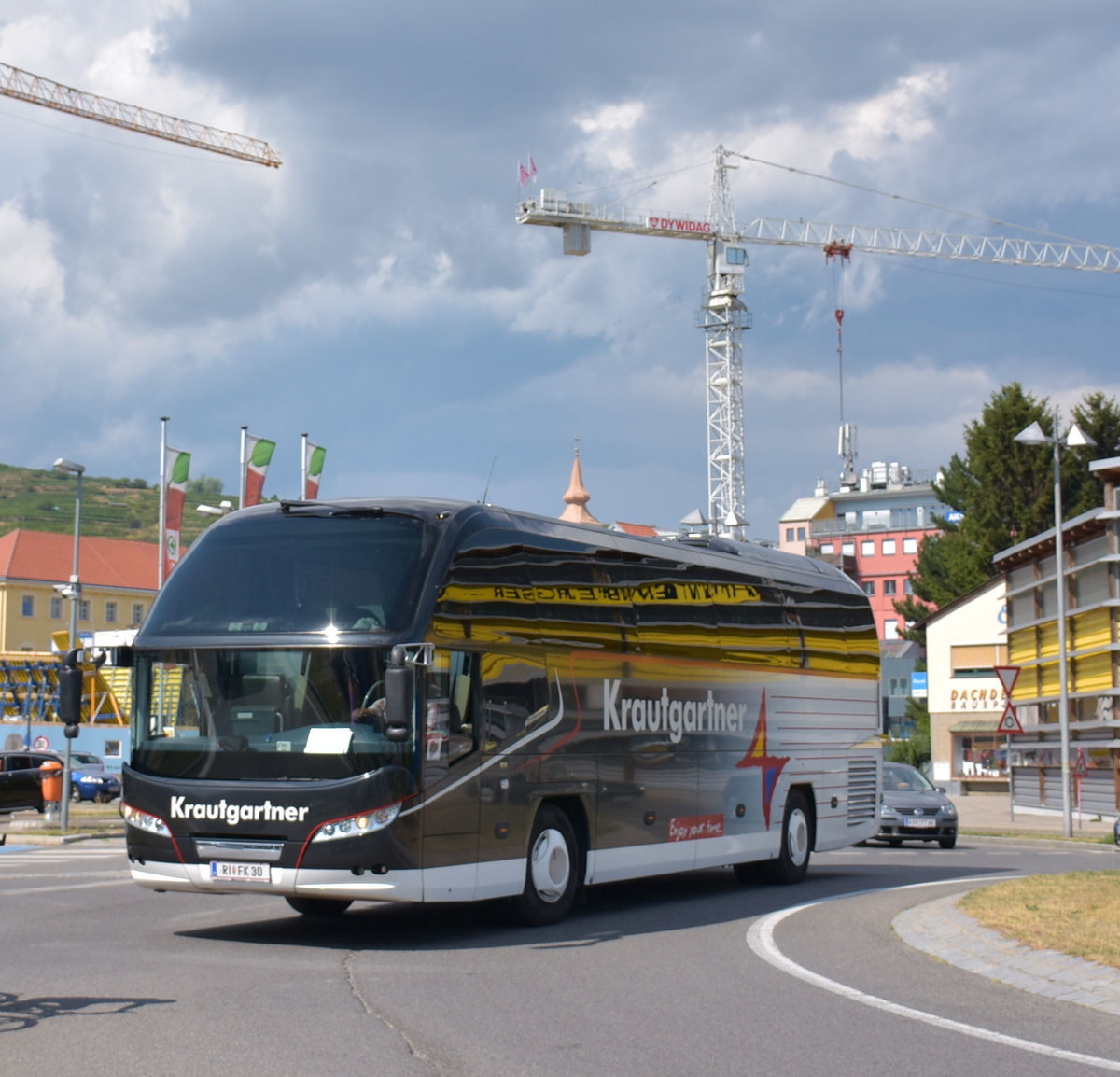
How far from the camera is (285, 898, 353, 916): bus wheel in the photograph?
13.4 m

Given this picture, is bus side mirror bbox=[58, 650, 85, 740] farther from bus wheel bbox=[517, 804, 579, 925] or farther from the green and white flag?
the green and white flag

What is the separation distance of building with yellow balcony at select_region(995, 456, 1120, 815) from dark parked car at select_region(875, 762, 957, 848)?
28.1 feet

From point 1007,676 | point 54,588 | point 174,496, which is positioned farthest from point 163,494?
point 54,588

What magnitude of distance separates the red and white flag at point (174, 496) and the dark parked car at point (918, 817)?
20.9m

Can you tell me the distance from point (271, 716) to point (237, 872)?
1.15 metres

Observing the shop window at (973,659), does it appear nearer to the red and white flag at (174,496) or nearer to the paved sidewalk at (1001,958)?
the red and white flag at (174,496)

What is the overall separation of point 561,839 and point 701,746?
290 centimetres

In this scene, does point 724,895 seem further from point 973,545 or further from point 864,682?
point 973,545

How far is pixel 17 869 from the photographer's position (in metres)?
20.2

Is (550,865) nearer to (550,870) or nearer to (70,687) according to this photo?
(550,870)

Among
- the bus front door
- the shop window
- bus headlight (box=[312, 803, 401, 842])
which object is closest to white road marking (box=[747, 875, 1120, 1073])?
the bus front door

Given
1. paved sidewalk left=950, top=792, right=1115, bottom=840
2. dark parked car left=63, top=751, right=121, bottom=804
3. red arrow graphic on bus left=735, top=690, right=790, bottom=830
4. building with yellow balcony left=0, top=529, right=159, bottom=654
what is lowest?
paved sidewalk left=950, top=792, right=1115, bottom=840

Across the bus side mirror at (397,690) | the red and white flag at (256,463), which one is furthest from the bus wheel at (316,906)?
the red and white flag at (256,463)

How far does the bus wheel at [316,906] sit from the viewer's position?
1345 cm
